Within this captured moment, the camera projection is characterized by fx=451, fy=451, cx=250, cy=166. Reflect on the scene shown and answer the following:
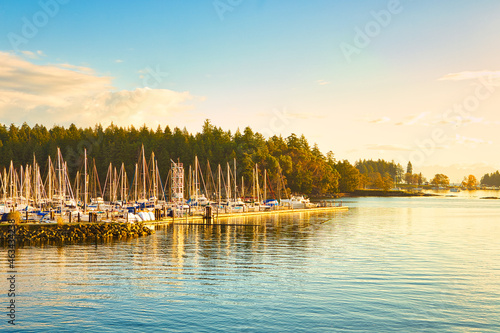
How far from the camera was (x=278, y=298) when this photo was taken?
25.6 m

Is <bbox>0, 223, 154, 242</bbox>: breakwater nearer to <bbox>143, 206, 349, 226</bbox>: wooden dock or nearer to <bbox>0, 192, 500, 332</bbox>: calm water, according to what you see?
<bbox>0, 192, 500, 332</bbox>: calm water

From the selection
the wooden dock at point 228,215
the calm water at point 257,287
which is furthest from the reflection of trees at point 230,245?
the wooden dock at point 228,215

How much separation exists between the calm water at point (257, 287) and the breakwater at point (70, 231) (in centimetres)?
471

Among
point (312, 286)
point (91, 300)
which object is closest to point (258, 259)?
point (312, 286)

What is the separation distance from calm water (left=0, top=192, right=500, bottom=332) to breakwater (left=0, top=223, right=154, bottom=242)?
4.71 metres

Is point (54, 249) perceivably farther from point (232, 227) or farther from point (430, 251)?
point (430, 251)

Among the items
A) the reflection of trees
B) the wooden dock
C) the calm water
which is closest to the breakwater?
the calm water

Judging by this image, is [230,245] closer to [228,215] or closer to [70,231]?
[70,231]

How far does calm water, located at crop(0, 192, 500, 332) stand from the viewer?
70.6ft

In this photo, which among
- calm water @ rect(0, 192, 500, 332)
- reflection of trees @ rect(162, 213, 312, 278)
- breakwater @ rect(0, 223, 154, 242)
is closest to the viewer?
calm water @ rect(0, 192, 500, 332)

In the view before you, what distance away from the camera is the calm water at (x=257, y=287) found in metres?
21.5

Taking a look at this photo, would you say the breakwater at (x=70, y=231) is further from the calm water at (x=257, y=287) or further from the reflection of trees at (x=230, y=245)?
the reflection of trees at (x=230, y=245)

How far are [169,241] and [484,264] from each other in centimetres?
3101

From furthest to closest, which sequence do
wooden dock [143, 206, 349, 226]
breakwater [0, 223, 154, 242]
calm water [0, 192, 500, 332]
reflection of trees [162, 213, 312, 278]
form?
wooden dock [143, 206, 349, 226] < breakwater [0, 223, 154, 242] < reflection of trees [162, 213, 312, 278] < calm water [0, 192, 500, 332]
